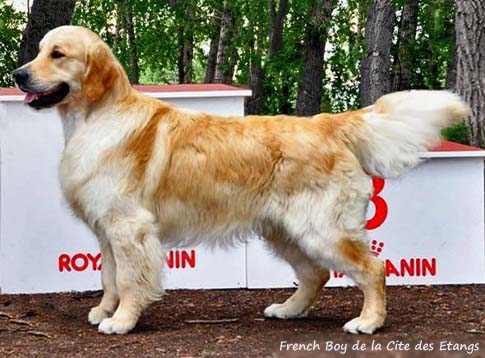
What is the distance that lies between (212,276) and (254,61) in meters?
9.07

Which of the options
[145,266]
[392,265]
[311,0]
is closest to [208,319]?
[145,266]

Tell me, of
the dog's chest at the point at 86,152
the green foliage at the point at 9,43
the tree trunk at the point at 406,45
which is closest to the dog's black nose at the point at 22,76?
the dog's chest at the point at 86,152

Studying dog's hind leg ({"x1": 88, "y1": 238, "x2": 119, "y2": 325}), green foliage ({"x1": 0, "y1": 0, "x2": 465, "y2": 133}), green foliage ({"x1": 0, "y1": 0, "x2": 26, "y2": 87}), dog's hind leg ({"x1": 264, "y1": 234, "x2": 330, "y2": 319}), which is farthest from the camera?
green foliage ({"x1": 0, "y1": 0, "x2": 26, "y2": 87})

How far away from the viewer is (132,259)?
234 inches

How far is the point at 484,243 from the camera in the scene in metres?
7.59

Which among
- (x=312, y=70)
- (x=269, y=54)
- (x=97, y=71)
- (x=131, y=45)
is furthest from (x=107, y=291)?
(x=131, y=45)

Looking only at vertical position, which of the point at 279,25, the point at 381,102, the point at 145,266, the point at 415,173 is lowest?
the point at 145,266

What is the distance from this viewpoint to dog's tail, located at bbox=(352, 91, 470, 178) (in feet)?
19.9

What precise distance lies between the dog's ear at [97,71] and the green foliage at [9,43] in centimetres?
1088

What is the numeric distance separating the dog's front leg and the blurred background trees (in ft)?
25.4

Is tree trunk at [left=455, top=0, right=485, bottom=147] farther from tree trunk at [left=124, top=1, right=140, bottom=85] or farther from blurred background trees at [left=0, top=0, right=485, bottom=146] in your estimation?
tree trunk at [left=124, top=1, right=140, bottom=85]

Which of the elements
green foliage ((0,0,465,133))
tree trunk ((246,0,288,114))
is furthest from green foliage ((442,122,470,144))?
tree trunk ((246,0,288,114))

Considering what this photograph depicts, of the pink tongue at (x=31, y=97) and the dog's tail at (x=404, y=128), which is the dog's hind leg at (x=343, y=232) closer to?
the dog's tail at (x=404, y=128)

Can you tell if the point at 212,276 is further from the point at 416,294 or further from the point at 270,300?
the point at 416,294
